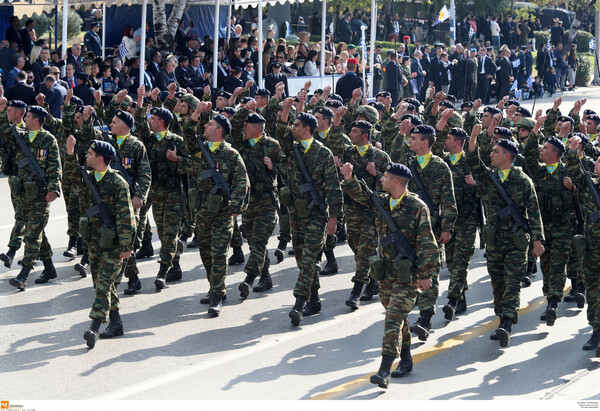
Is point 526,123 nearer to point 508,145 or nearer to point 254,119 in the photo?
point 508,145

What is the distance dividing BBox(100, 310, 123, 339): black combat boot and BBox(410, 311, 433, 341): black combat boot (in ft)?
8.74

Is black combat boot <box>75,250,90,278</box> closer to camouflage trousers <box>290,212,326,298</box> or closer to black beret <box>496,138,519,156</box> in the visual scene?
camouflage trousers <box>290,212,326,298</box>

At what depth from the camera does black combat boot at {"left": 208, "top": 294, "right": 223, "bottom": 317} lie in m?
9.84

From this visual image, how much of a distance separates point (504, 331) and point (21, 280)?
200 inches

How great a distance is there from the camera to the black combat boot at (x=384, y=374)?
25.6 feet

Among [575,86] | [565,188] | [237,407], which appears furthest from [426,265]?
[575,86]

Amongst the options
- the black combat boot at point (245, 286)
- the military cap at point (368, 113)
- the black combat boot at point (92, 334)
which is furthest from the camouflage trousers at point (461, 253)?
the black combat boot at point (92, 334)

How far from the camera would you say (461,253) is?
10.0 meters

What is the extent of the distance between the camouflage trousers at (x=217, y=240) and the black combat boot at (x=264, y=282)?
0.94m

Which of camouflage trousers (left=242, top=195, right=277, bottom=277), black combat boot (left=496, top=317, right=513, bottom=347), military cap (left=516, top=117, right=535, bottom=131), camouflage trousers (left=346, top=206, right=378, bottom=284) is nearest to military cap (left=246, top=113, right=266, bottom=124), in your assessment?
camouflage trousers (left=242, top=195, right=277, bottom=277)

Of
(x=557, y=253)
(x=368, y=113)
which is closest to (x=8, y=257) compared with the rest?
(x=368, y=113)

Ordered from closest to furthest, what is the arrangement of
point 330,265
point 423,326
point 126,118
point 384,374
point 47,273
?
point 384,374
point 423,326
point 126,118
point 47,273
point 330,265

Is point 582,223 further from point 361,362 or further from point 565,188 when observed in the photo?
point 361,362

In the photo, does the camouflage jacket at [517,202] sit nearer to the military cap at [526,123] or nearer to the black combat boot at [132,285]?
the military cap at [526,123]
